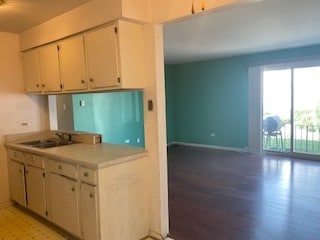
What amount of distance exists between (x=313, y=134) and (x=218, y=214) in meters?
3.94

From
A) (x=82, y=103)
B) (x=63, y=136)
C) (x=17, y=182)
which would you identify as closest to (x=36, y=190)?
(x=17, y=182)

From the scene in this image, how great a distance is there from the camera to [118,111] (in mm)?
6020

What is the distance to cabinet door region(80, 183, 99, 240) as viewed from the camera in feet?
7.25

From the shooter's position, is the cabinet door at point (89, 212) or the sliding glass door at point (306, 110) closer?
the cabinet door at point (89, 212)

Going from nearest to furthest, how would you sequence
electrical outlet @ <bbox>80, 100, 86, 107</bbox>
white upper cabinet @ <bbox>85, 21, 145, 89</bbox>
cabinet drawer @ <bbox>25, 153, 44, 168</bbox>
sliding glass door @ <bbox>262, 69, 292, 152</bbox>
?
white upper cabinet @ <bbox>85, 21, 145, 89</bbox>, cabinet drawer @ <bbox>25, 153, 44, 168</bbox>, electrical outlet @ <bbox>80, 100, 86, 107</bbox>, sliding glass door @ <bbox>262, 69, 292, 152</bbox>

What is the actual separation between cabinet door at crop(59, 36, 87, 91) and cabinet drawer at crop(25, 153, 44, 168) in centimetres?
83

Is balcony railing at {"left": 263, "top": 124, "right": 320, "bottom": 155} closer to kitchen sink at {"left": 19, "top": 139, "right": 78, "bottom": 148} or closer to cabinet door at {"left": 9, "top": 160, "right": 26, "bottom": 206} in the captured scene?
kitchen sink at {"left": 19, "top": 139, "right": 78, "bottom": 148}

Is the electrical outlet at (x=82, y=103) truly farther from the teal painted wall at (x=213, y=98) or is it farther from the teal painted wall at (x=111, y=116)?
the teal painted wall at (x=213, y=98)

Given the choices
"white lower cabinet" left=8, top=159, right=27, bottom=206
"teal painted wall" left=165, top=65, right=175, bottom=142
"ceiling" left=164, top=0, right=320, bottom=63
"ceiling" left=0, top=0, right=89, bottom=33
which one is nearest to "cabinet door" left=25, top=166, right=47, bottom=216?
"white lower cabinet" left=8, top=159, right=27, bottom=206

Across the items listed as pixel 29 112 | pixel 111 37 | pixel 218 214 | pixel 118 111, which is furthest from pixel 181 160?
pixel 111 37

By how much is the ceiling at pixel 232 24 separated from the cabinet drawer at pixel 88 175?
1.57 meters

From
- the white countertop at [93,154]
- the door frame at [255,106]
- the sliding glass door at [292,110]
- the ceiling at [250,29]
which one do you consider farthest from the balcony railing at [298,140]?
the white countertop at [93,154]

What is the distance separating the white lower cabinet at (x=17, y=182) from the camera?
126 inches

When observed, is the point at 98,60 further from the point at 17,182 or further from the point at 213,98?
the point at 213,98
